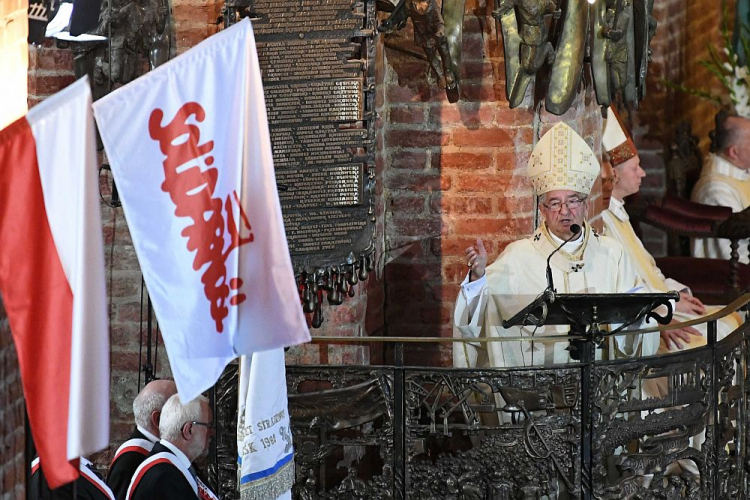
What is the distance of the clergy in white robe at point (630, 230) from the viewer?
288 inches

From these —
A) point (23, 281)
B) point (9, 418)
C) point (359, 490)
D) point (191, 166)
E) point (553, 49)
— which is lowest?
point (359, 490)

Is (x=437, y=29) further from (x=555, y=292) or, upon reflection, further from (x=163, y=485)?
(x=163, y=485)

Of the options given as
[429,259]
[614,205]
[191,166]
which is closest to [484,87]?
[429,259]

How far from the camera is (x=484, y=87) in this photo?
668 cm

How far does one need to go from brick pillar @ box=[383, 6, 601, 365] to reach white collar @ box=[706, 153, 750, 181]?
11.7 feet

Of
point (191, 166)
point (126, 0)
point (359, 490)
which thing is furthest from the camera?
point (126, 0)

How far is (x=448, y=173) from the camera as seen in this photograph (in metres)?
6.74

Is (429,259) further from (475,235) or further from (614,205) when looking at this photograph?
(614,205)

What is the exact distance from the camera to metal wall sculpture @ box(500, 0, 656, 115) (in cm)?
644

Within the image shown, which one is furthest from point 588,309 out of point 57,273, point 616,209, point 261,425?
point 616,209

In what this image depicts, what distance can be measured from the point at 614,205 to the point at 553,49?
59.7 inches

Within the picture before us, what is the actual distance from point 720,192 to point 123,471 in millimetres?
6156

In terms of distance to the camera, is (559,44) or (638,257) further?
(638,257)

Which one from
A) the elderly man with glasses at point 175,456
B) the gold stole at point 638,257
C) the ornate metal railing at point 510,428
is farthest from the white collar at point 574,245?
the elderly man with glasses at point 175,456
